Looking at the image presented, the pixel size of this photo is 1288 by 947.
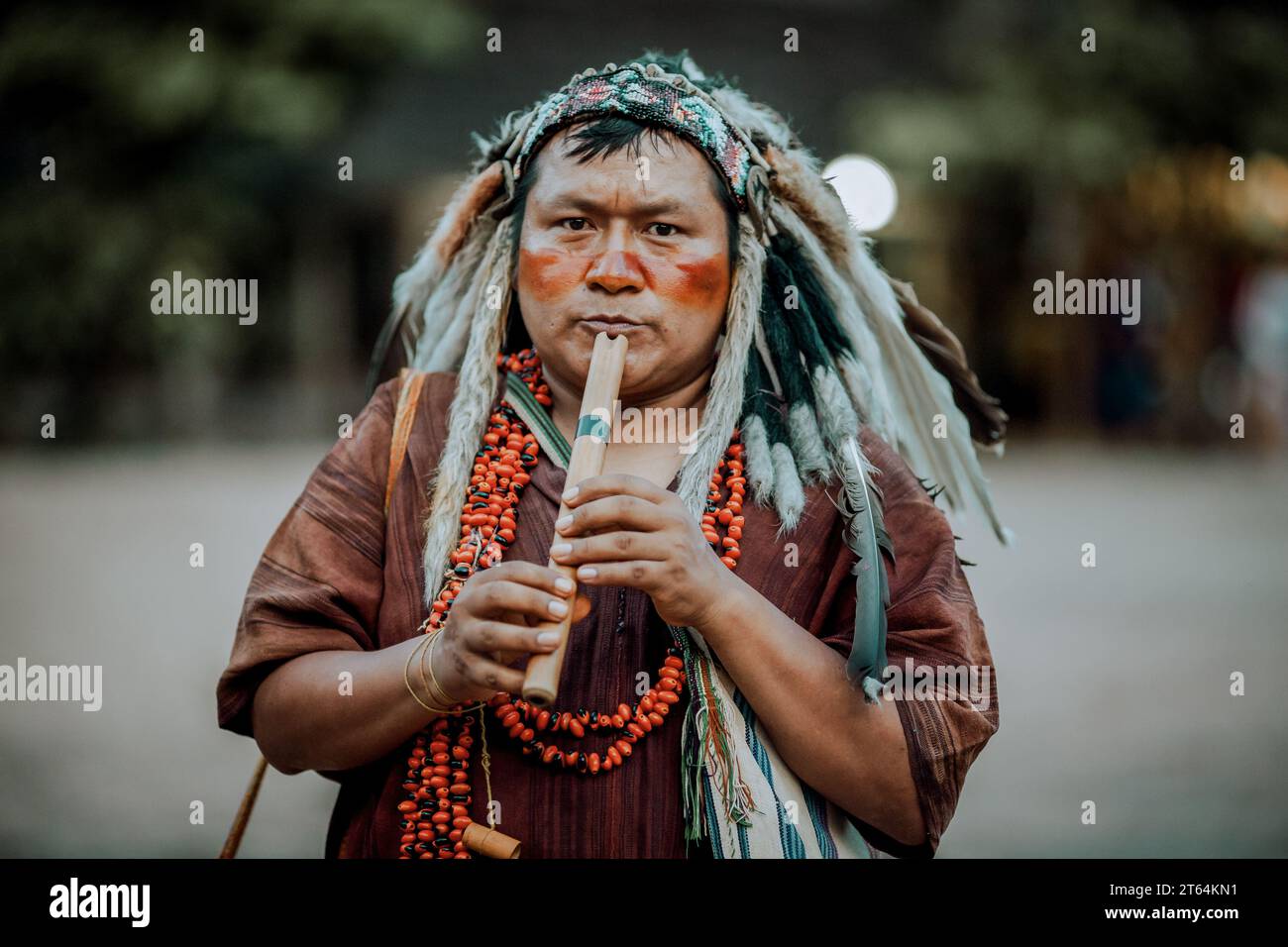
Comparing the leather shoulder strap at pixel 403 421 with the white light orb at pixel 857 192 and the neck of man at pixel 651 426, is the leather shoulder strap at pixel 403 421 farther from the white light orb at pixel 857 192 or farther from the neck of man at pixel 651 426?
the white light orb at pixel 857 192

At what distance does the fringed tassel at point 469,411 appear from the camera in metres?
1.84

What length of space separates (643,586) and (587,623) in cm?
25

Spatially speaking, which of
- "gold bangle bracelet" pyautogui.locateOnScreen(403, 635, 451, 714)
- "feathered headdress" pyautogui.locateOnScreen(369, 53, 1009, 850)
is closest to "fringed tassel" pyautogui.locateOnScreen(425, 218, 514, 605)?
"feathered headdress" pyautogui.locateOnScreen(369, 53, 1009, 850)

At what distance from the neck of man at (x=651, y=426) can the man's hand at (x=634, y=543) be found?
0.28m

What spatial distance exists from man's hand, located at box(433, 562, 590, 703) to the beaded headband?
25.4 inches

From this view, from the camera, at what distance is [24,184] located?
13.4 m

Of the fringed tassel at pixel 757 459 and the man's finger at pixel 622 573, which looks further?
the fringed tassel at pixel 757 459

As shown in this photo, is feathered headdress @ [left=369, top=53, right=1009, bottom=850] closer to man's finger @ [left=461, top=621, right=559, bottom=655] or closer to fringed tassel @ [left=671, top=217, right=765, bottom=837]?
fringed tassel @ [left=671, top=217, right=765, bottom=837]

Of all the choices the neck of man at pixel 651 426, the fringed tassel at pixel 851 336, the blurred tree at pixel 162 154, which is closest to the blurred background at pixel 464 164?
the blurred tree at pixel 162 154

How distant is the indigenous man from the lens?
1.71 meters

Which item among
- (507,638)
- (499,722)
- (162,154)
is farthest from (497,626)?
(162,154)

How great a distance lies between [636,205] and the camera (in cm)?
177

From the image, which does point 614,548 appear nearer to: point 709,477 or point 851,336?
point 709,477

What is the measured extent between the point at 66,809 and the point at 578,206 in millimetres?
3300
